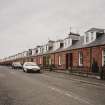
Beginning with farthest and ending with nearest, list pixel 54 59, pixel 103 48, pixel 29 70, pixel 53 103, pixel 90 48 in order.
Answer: pixel 54 59 < pixel 29 70 < pixel 90 48 < pixel 103 48 < pixel 53 103

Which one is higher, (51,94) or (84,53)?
(84,53)

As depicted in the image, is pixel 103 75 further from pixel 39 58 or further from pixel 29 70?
pixel 39 58

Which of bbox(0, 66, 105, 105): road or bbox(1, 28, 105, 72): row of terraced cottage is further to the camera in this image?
bbox(1, 28, 105, 72): row of terraced cottage

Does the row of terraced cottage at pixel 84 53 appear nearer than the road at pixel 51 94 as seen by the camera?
No

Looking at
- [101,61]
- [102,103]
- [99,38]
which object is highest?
[99,38]

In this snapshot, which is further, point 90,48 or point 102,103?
point 90,48

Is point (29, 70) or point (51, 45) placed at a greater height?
point (51, 45)

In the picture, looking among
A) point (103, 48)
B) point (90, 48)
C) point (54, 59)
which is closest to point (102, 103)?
point (103, 48)

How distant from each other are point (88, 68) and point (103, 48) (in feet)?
11.5

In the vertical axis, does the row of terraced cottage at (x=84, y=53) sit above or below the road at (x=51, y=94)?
above

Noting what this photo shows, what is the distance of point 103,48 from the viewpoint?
94.2 ft

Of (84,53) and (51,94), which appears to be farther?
(84,53)

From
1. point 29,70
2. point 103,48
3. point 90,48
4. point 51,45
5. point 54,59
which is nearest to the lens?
point 103,48

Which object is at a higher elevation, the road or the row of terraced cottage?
the row of terraced cottage
